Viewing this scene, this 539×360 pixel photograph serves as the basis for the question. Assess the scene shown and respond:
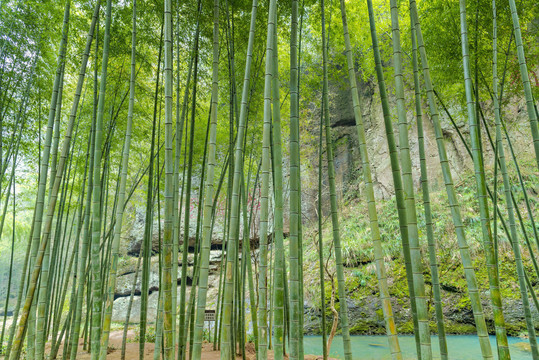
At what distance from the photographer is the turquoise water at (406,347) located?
4850 millimetres

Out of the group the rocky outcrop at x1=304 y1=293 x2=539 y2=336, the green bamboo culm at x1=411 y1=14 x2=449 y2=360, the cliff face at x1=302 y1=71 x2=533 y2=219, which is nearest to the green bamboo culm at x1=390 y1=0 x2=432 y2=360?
the green bamboo culm at x1=411 y1=14 x2=449 y2=360

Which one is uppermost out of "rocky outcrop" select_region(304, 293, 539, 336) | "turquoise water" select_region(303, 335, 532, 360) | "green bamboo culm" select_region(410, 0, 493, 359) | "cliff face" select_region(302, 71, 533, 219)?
"cliff face" select_region(302, 71, 533, 219)

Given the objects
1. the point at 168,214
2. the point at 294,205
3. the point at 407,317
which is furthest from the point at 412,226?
the point at 407,317

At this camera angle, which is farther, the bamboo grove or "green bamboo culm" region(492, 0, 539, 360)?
"green bamboo culm" region(492, 0, 539, 360)

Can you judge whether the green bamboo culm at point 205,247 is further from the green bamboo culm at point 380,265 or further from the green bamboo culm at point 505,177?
the green bamboo culm at point 505,177

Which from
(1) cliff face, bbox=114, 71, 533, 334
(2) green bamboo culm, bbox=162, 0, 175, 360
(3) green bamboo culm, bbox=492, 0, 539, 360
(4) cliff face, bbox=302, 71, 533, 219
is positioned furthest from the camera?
(4) cliff face, bbox=302, 71, 533, 219

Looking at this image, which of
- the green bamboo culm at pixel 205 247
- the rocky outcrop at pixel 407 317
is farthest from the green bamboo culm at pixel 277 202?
the rocky outcrop at pixel 407 317

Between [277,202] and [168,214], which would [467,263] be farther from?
[168,214]

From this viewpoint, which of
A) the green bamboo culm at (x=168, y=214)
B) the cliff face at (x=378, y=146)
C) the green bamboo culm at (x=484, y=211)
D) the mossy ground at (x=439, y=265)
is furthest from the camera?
the cliff face at (x=378, y=146)

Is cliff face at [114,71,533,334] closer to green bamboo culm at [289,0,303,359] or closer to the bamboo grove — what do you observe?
the bamboo grove

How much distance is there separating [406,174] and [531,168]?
334 inches

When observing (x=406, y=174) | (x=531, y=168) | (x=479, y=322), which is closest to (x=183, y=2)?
(x=406, y=174)

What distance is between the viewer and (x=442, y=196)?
873 centimetres

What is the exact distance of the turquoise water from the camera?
15.9 feet
